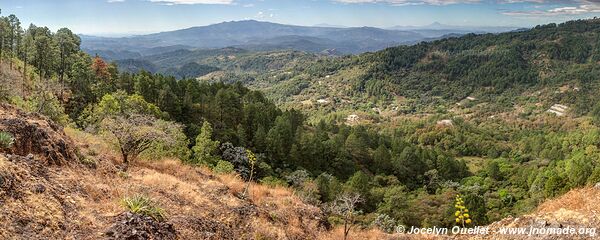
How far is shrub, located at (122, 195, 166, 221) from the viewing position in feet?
41.6

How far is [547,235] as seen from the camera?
13.1 metres

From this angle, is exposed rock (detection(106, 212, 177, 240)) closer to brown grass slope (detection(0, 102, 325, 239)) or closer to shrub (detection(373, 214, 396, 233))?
brown grass slope (detection(0, 102, 325, 239))

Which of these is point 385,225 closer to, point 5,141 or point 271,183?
point 271,183

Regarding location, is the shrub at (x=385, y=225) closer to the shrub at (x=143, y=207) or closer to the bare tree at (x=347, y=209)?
the bare tree at (x=347, y=209)

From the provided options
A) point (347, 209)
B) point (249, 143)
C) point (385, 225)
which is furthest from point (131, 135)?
point (249, 143)

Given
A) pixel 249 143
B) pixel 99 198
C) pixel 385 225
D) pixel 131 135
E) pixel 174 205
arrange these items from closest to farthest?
1. pixel 99 198
2. pixel 174 205
3. pixel 131 135
4. pixel 385 225
5. pixel 249 143

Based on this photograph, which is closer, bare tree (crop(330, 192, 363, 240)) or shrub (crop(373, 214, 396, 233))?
bare tree (crop(330, 192, 363, 240))

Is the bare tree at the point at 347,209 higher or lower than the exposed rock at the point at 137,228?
lower

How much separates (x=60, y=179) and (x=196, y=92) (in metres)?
74.1

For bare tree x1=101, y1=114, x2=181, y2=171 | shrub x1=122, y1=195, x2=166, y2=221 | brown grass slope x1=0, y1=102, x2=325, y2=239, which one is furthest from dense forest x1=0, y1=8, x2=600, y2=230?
shrub x1=122, y1=195, x2=166, y2=221

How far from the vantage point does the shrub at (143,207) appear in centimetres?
1267

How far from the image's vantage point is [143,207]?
1268cm

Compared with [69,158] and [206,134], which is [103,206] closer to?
[69,158]

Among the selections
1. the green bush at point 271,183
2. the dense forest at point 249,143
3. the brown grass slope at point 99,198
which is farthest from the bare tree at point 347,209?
the dense forest at point 249,143
